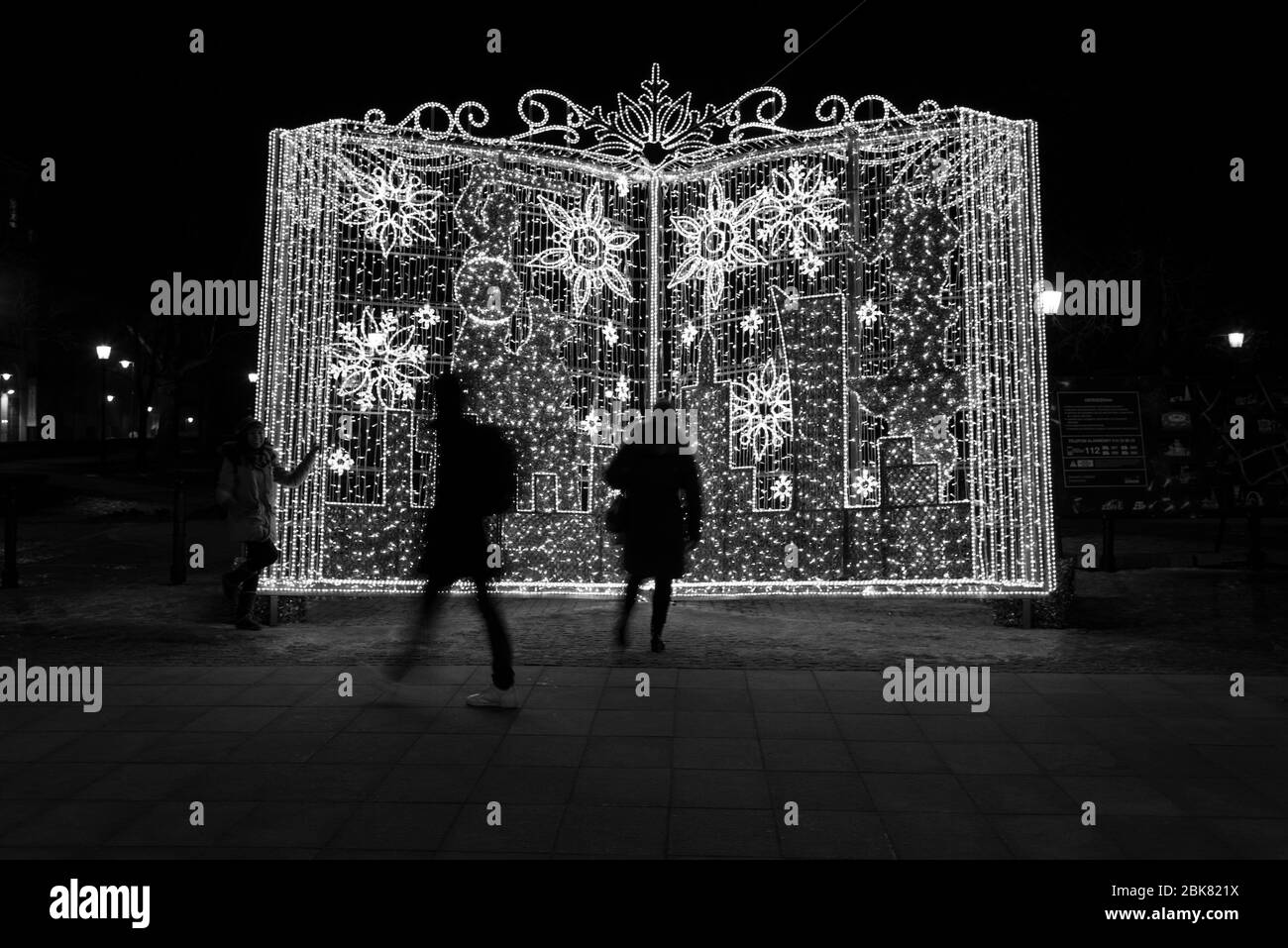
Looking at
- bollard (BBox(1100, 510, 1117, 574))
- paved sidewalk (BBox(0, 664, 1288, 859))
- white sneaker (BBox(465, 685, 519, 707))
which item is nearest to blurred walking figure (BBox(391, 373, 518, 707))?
white sneaker (BBox(465, 685, 519, 707))

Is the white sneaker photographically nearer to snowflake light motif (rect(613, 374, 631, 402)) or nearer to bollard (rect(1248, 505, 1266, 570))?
snowflake light motif (rect(613, 374, 631, 402))

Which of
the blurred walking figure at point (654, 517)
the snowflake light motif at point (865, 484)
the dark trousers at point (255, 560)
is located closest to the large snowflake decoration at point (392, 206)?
the dark trousers at point (255, 560)

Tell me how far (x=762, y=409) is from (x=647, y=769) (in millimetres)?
5375

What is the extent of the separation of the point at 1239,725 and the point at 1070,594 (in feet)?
10.1

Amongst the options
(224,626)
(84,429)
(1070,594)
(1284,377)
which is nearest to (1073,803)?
(1070,594)

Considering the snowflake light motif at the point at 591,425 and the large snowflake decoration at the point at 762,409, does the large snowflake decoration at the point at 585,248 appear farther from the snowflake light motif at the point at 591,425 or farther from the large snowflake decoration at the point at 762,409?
the large snowflake decoration at the point at 762,409

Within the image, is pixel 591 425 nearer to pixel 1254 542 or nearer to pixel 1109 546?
pixel 1109 546

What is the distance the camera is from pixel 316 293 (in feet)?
28.3

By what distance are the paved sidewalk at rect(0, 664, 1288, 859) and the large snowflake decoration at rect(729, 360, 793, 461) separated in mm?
3369

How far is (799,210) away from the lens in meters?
9.47

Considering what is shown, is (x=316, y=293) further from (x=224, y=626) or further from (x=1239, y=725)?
(x=1239, y=725)

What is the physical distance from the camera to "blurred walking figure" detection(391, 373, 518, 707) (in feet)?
19.0

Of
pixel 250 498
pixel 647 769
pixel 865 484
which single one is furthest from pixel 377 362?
pixel 647 769

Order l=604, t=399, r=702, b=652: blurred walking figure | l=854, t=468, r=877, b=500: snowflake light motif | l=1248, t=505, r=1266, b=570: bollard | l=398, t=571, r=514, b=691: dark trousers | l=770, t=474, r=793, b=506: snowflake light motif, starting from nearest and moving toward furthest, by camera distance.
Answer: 1. l=398, t=571, r=514, b=691: dark trousers
2. l=604, t=399, r=702, b=652: blurred walking figure
3. l=854, t=468, r=877, b=500: snowflake light motif
4. l=770, t=474, r=793, b=506: snowflake light motif
5. l=1248, t=505, r=1266, b=570: bollard
